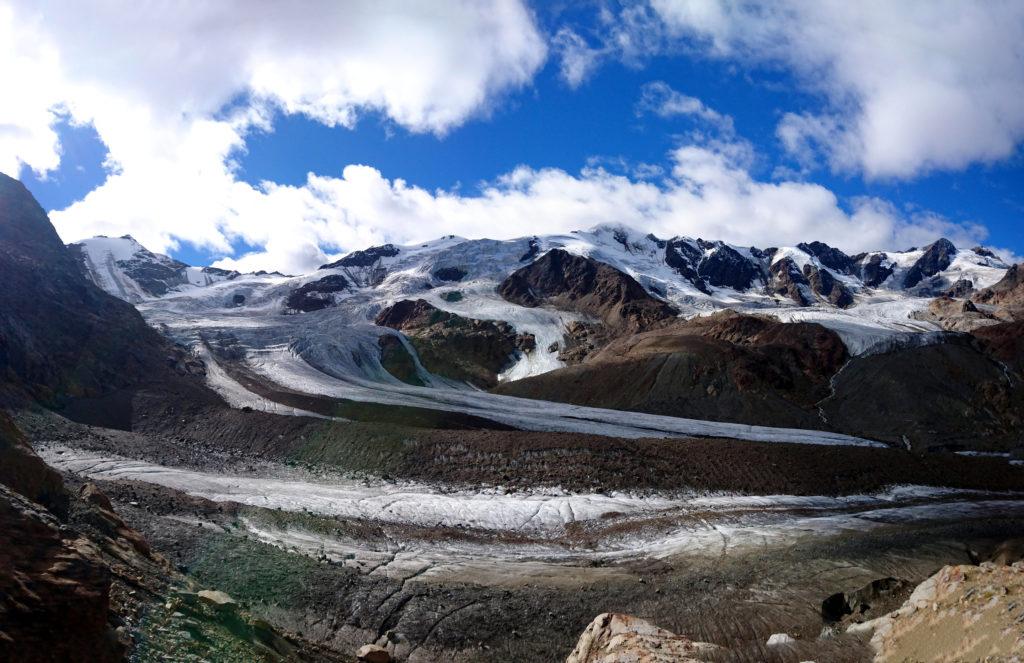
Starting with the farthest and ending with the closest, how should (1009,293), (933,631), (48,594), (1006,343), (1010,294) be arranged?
(1009,293) < (1010,294) < (1006,343) < (933,631) < (48,594)

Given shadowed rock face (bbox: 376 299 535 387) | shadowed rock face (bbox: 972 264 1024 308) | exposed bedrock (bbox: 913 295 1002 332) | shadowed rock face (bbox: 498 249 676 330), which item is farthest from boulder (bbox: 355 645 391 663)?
shadowed rock face (bbox: 972 264 1024 308)

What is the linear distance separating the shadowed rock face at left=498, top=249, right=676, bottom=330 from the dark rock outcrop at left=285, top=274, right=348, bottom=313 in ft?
147

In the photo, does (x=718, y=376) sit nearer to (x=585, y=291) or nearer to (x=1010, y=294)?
(x=585, y=291)

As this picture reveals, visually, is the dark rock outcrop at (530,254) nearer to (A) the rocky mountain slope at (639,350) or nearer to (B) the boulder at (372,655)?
(A) the rocky mountain slope at (639,350)

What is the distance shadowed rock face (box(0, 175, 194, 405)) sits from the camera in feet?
148

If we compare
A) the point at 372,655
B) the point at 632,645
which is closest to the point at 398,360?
the point at 372,655

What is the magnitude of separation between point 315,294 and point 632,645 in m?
165

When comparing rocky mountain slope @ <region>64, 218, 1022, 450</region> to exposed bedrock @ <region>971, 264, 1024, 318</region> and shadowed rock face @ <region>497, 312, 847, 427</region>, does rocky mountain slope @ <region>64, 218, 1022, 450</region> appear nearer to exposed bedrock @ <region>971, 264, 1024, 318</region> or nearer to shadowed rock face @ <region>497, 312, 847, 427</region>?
shadowed rock face @ <region>497, 312, 847, 427</region>

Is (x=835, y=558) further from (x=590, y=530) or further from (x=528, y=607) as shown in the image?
(x=528, y=607)

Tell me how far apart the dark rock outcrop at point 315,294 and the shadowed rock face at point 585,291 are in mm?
44869

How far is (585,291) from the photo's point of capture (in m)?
156

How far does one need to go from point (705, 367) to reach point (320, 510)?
57.0 m

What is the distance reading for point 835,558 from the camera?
925 inches

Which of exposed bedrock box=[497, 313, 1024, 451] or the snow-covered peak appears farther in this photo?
the snow-covered peak
